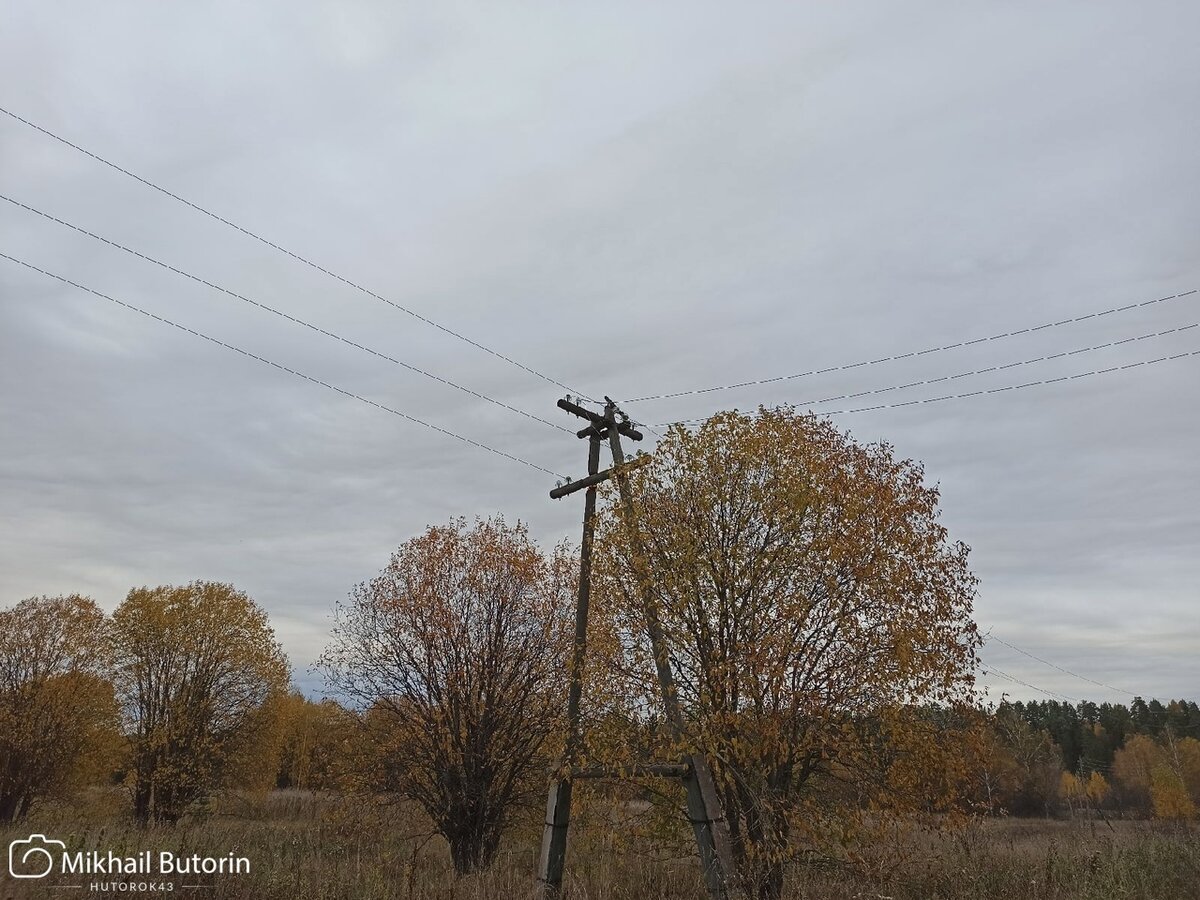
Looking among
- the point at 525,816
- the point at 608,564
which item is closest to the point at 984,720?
the point at 608,564

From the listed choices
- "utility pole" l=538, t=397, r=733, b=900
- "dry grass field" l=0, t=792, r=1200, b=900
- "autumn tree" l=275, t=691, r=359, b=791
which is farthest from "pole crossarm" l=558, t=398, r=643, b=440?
"autumn tree" l=275, t=691, r=359, b=791

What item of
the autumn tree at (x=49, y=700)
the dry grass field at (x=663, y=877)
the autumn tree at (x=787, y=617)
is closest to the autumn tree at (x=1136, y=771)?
the dry grass field at (x=663, y=877)

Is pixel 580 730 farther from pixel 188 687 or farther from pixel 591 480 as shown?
pixel 188 687

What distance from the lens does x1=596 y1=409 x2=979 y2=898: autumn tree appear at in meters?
10.1

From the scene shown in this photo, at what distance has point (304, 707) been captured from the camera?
189 ft

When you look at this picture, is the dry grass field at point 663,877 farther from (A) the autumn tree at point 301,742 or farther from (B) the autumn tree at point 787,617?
(A) the autumn tree at point 301,742

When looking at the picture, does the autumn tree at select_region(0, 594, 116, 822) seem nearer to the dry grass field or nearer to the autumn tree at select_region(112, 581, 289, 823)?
Answer: the autumn tree at select_region(112, 581, 289, 823)

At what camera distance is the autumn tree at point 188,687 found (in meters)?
26.2

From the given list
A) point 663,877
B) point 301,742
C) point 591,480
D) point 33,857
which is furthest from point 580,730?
point 301,742

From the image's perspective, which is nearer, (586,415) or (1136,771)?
(586,415)

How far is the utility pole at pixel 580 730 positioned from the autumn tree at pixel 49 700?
23.2m

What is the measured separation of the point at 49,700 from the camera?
26.8m

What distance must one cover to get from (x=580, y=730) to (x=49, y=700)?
25.5 metres

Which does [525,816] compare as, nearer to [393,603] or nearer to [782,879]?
[393,603]
